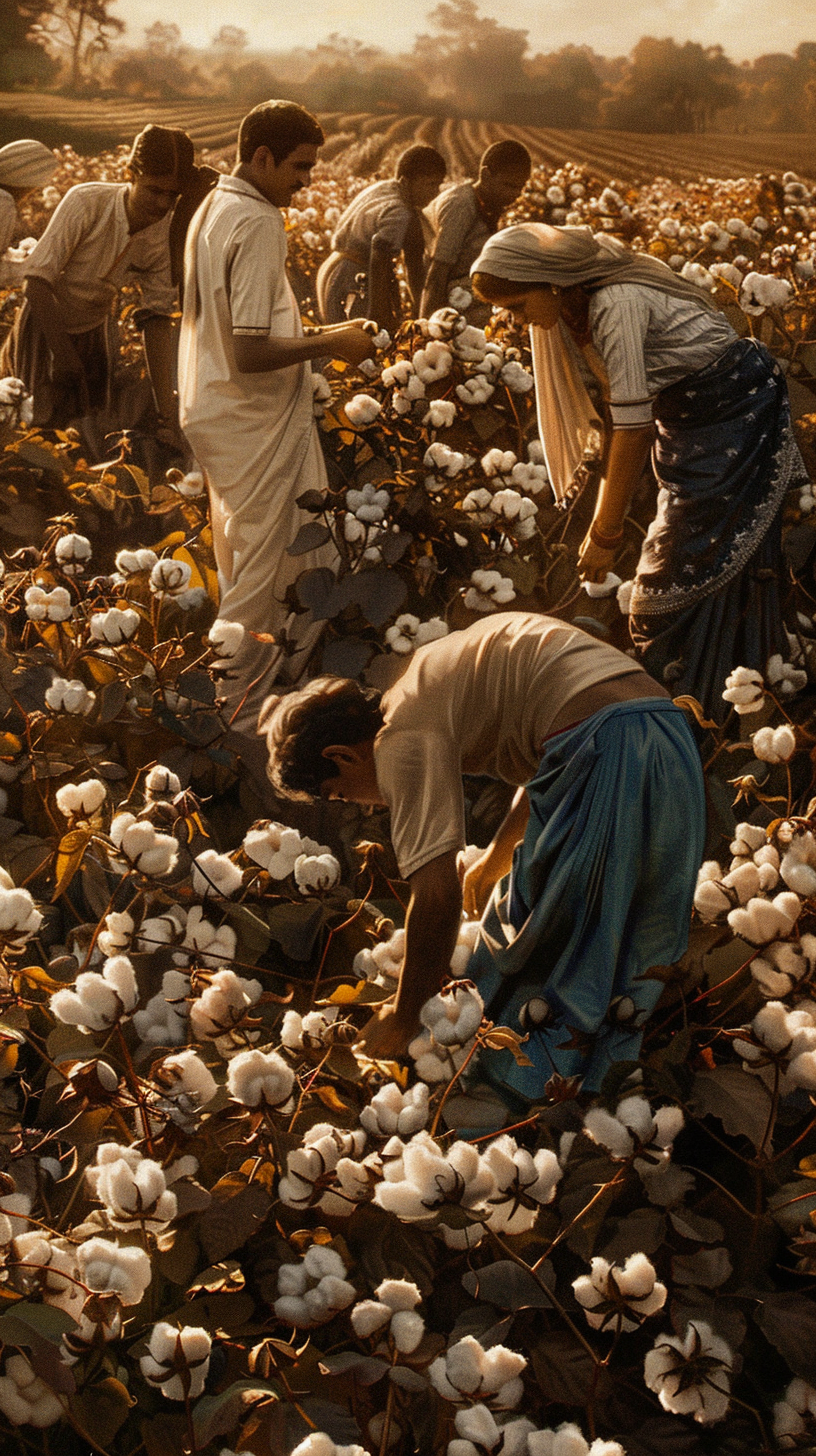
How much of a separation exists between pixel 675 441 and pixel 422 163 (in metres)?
0.95

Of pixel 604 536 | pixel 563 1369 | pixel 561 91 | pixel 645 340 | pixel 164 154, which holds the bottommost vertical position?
pixel 563 1369

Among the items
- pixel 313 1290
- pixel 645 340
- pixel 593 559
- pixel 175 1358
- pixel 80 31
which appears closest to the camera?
pixel 175 1358

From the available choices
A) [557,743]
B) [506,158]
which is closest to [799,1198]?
[557,743]

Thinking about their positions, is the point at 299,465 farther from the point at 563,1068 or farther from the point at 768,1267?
the point at 768,1267

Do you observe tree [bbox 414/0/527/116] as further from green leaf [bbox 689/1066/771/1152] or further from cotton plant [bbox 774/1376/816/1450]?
cotton plant [bbox 774/1376/816/1450]

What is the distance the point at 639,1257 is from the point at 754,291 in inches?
76.8

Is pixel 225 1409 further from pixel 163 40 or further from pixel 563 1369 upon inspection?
pixel 163 40

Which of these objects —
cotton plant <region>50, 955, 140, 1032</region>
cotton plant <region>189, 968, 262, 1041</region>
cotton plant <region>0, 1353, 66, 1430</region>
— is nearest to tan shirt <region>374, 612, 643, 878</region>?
cotton plant <region>189, 968, 262, 1041</region>

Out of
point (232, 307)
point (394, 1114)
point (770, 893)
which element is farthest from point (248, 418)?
point (394, 1114)

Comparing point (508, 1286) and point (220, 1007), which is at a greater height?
point (220, 1007)

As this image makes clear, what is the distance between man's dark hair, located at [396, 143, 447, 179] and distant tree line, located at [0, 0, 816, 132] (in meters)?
0.10

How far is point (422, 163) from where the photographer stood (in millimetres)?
2727

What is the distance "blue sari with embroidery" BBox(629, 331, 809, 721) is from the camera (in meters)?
2.23

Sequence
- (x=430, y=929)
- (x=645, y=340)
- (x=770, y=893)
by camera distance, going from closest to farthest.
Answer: (x=770, y=893) → (x=430, y=929) → (x=645, y=340)
